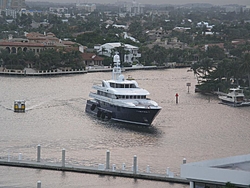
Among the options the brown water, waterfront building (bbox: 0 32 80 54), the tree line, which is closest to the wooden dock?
the brown water

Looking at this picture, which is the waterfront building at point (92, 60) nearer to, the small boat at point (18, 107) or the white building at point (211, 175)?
the small boat at point (18, 107)

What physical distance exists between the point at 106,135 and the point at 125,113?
235 centimetres

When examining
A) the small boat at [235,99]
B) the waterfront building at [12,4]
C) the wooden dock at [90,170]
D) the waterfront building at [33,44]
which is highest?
the wooden dock at [90,170]

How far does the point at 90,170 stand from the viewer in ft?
56.0

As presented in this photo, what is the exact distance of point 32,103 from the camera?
94.1ft

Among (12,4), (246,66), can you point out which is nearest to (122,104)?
(246,66)

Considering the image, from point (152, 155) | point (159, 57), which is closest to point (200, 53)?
point (159, 57)

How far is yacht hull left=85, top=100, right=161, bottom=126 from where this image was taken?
24.0m

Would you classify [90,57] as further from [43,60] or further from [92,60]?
[43,60]

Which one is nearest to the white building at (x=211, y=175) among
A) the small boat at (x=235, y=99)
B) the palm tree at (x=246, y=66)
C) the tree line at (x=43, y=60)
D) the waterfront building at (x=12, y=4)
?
the small boat at (x=235, y=99)

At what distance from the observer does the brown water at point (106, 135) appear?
1700 cm

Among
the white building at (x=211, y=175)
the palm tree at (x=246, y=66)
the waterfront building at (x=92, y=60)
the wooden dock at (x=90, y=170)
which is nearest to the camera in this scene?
the white building at (x=211, y=175)

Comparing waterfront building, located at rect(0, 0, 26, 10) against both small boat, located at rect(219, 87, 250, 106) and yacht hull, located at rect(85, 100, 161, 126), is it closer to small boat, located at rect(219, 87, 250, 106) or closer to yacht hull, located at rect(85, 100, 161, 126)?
small boat, located at rect(219, 87, 250, 106)

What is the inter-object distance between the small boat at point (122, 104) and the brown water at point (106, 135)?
1.09 feet
